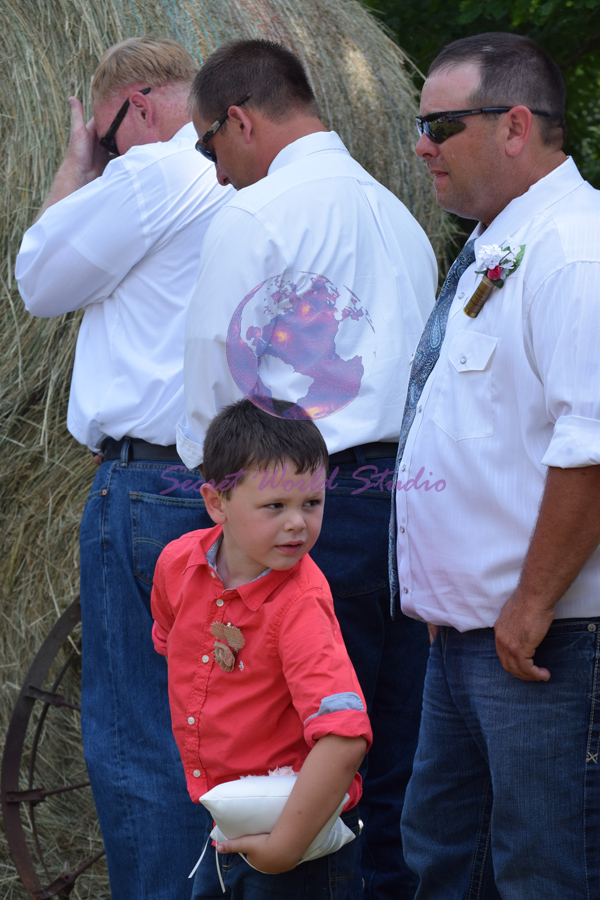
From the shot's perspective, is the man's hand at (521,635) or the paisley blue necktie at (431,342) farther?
the paisley blue necktie at (431,342)

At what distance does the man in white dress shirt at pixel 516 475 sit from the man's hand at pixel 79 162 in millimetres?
1274

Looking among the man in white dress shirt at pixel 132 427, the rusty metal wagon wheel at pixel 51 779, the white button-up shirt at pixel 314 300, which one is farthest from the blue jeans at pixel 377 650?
the rusty metal wagon wheel at pixel 51 779

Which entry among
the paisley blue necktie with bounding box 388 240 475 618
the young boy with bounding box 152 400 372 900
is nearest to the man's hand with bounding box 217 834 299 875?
the young boy with bounding box 152 400 372 900

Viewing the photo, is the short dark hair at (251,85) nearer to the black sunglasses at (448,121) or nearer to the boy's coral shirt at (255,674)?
the black sunglasses at (448,121)

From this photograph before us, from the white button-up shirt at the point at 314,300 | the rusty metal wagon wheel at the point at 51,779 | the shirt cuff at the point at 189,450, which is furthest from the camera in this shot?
the rusty metal wagon wheel at the point at 51,779

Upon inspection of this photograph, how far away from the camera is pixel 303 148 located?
2232 millimetres

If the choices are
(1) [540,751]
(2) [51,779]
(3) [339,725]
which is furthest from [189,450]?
(2) [51,779]

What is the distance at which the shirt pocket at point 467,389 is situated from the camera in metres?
1.82

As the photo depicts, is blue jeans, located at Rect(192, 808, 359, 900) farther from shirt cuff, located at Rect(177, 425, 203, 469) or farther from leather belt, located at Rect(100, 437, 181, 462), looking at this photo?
leather belt, located at Rect(100, 437, 181, 462)

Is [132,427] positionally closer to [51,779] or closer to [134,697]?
[134,697]

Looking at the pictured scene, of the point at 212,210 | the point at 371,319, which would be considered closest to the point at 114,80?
the point at 212,210

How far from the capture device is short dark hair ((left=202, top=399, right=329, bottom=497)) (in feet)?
5.65

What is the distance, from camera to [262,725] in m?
1.74

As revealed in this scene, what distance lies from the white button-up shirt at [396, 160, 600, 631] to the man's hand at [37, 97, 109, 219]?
1399 mm
